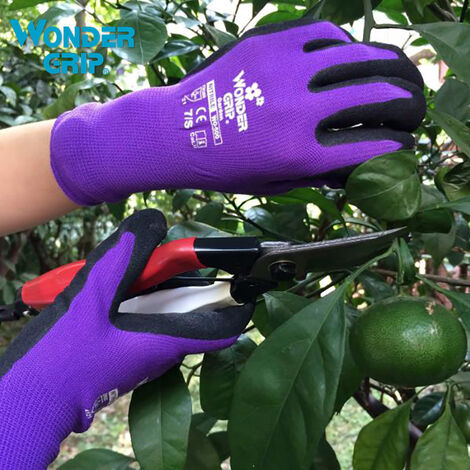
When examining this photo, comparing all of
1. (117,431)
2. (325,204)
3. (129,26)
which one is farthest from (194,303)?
(117,431)

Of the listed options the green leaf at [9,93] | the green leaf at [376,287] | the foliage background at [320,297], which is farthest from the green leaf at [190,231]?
the green leaf at [9,93]

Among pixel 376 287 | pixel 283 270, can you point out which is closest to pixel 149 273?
pixel 283 270

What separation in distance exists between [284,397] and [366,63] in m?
0.34

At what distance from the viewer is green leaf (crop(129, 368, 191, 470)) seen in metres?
0.55

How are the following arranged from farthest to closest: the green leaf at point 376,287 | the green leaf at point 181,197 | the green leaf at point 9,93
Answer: the green leaf at point 9,93
the green leaf at point 181,197
the green leaf at point 376,287

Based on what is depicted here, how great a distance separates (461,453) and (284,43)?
1.53 feet

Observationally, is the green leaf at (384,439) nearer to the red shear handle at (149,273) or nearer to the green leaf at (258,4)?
the red shear handle at (149,273)

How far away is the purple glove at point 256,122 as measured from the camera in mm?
557

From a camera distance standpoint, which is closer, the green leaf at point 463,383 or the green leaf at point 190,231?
the green leaf at point 463,383

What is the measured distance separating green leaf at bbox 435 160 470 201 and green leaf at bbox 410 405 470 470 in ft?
0.76

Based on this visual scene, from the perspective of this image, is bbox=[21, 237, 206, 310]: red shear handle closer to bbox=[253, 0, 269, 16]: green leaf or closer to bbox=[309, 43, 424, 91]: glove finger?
bbox=[309, 43, 424, 91]: glove finger

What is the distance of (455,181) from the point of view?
57 centimetres

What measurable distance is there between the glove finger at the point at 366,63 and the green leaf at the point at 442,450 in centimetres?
36

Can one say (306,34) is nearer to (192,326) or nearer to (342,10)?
(342,10)
